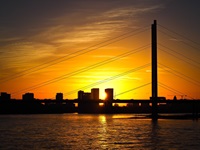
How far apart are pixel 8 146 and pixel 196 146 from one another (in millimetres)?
20376

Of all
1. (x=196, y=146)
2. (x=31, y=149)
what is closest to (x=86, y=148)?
(x=31, y=149)

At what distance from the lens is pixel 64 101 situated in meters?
120

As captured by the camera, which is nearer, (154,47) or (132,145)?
(132,145)

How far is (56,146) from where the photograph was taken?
152 ft

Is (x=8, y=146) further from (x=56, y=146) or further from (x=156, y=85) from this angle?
(x=156, y=85)

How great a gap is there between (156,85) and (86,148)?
59856 millimetres

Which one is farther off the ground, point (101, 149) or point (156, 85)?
point (156, 85)

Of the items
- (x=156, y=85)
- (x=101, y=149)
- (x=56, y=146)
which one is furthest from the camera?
(x=156, y=85)

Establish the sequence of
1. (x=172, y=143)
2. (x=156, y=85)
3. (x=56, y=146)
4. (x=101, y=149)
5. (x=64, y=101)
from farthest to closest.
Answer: (x=64, y=101) → (x=156, y=85) → (x=172, y=143) → (x=56, y=146) → (x=101, y=149)

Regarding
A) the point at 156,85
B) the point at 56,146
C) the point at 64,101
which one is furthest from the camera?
the point at 64,101

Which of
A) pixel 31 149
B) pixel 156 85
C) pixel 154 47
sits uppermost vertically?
pixel 154 47

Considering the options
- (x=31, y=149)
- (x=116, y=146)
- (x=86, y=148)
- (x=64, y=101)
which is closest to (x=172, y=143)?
(x=116, y=146)

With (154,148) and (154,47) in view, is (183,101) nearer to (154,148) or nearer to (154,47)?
(154,47)

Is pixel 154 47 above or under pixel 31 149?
above
